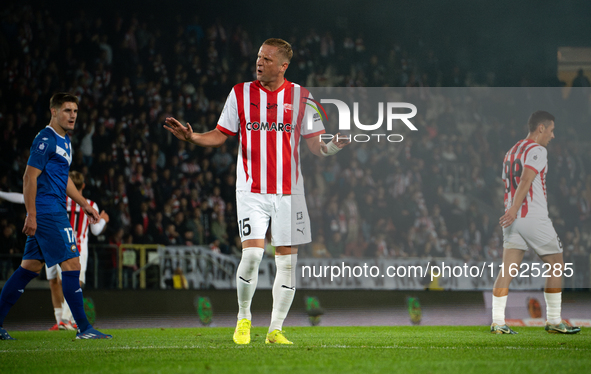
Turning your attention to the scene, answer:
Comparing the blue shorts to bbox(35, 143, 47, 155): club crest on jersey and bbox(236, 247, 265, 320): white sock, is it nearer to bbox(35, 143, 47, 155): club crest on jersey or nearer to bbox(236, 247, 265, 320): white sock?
bbox(35, 143, 47, 155): club crest on jersey

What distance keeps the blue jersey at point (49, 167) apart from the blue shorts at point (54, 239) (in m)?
0.07

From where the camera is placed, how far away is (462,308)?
9.00m

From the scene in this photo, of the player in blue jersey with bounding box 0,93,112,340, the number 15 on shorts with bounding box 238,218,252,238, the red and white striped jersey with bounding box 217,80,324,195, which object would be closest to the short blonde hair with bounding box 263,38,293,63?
the red and white striped jersey with bounding box 217,80,324,195

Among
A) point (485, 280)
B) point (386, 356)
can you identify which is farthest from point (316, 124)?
point (485, 280)

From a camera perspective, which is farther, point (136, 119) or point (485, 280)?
point (136, 119)

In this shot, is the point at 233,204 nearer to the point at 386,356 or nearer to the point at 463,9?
the point at 463,9

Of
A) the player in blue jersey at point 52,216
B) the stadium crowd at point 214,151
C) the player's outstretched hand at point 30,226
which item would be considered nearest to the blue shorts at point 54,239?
the player in blue jersey at point 52,216

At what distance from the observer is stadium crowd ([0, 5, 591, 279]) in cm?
1110

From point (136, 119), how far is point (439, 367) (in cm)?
999

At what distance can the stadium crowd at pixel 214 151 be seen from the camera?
1110 centimetres

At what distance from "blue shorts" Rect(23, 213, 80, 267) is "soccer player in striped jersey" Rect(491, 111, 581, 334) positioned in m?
3.83

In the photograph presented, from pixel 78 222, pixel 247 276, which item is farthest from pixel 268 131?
pixel 78 222

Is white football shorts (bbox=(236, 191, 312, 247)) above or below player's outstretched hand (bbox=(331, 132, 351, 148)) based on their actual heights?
below

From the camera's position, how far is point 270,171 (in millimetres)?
4418
